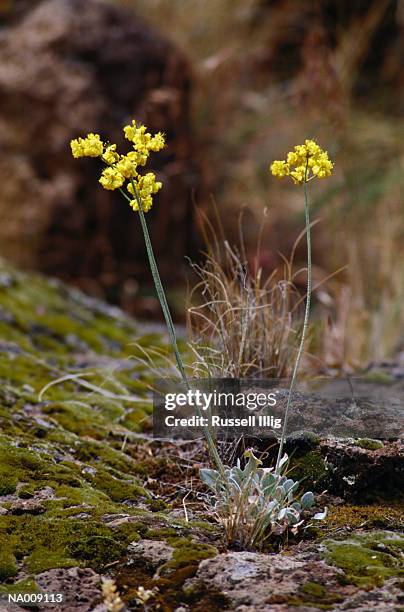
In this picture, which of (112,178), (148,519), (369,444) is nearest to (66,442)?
(148,519)

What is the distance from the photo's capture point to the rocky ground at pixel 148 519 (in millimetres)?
1668

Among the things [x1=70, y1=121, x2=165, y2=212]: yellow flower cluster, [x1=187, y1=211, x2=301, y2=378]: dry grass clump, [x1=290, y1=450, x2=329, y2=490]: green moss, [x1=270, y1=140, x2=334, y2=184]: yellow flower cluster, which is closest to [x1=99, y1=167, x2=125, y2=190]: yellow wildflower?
[x1=70, y1=121, x2=165, y2=212]: yellow flower cluster

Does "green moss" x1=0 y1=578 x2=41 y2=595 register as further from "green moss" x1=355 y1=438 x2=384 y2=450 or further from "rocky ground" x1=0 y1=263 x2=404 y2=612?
"green moss" x1=355 y1=438 x2=384 y2=450

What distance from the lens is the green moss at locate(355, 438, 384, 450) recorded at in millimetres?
2229

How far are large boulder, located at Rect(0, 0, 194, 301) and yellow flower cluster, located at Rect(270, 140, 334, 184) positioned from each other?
4053 millimetres

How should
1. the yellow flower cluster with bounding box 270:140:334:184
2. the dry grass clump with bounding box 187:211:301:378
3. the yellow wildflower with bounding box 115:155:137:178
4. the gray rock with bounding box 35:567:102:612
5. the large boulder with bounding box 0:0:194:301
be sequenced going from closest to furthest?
the gray rock with bounding box 35:567:102:612
the yellow wildflower with bounding box 115:155:137:178
the yellow flower cluster with bounding box 270:140:334:184
the dry grass clump with bounding box 187:211:301:378
the large boulder with bounding box 0:0:194:301

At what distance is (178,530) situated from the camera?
1.95 metres

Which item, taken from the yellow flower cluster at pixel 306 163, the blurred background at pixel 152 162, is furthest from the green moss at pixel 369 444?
the blurred background at pixel 152 162

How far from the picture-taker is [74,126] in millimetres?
5945

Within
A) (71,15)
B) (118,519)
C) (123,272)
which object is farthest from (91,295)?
(118,519)

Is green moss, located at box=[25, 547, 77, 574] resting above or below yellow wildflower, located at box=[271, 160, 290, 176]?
below

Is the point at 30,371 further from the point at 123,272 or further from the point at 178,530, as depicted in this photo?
the point at 123,272

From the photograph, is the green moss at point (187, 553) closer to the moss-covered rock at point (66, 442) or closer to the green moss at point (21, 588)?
the moss-covered rock at point (66, 442)

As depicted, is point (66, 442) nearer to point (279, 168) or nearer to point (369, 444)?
point (369, 444)
